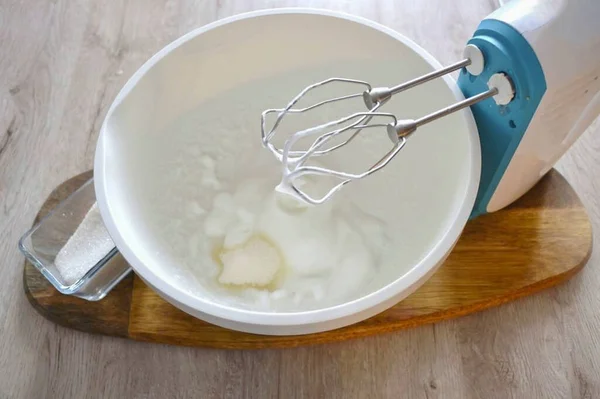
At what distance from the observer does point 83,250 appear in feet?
2.31

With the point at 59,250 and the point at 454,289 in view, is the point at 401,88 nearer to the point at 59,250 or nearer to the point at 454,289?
the point at 454,289

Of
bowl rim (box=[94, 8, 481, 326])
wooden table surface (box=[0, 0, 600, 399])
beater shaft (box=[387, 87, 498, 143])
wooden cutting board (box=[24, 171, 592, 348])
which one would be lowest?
wooden table surface (box=[0, 0, 600, 399])

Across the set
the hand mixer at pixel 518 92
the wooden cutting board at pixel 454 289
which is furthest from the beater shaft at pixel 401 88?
the wooden cutting board at pixel 454 289

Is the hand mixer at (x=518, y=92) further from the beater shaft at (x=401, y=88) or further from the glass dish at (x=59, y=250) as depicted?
the glass dish at (x=59, y=250)

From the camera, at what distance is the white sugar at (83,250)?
0.69 metres

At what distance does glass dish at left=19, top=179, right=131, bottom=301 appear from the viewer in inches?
26.8

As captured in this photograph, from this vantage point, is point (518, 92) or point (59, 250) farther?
point (59, 250)

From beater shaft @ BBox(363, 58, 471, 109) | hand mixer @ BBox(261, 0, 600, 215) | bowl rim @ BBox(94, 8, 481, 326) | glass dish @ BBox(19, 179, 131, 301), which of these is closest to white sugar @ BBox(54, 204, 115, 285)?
glass dish @ BBox(19, 179, 131, 301)

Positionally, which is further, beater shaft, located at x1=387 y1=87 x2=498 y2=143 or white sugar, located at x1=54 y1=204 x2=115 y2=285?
white sugar, located at x1=54 y1=204 x2=115 y2=285

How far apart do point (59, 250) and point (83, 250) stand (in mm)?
33

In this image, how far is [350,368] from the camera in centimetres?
66

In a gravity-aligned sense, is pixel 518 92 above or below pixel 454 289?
above

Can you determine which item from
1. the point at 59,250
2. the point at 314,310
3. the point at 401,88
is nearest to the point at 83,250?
the point at 59,250

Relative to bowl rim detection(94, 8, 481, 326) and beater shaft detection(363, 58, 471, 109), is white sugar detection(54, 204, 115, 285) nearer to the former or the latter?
bowl rim detection(94, 8, 481, 326)
